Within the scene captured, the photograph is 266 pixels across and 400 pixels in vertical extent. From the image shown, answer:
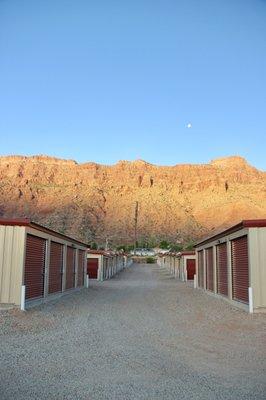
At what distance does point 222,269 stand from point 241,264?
4.20m

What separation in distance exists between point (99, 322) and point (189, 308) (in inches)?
215

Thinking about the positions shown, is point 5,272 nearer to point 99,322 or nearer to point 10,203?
point 99,322

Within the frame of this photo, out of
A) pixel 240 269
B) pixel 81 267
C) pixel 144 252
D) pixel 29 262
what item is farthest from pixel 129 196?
pixel 29 262

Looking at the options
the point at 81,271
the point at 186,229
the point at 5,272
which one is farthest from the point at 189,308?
the point at 186,229

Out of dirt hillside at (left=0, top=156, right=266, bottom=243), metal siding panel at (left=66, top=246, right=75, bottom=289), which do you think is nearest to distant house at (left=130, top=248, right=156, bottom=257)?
dirt hillside at (left=0, top=156, right=266, bottom=243)

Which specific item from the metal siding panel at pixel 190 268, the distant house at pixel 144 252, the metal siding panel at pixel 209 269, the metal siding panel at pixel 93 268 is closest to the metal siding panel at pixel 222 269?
the metal siding panel at pixel 209 269

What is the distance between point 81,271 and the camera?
102 ft

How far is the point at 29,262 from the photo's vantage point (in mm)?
17562

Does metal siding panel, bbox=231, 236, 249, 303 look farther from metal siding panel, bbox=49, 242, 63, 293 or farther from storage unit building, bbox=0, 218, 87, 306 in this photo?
metal siding panel, bbox=49, 242, 63, 293

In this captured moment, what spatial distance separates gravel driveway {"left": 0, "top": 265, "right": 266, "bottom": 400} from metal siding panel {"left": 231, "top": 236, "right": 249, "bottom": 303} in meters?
1.44

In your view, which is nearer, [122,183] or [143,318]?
[143,318]

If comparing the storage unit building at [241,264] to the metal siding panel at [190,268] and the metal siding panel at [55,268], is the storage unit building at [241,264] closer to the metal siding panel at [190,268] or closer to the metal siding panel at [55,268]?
the metal siding panel at [55,268]

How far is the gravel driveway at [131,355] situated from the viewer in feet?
22.1

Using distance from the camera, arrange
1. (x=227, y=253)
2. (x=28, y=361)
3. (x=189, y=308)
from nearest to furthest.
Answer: (x=28, y=361) → (x=189, y=308) → (x=227, y=253)
